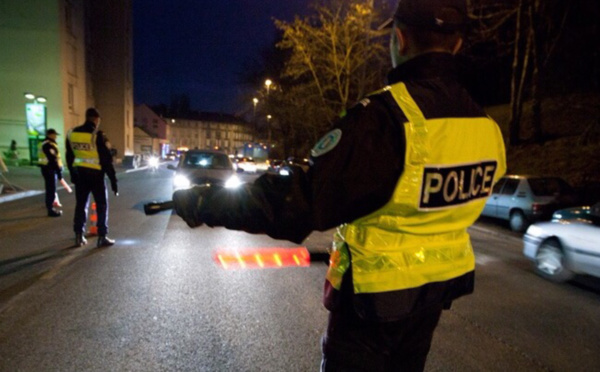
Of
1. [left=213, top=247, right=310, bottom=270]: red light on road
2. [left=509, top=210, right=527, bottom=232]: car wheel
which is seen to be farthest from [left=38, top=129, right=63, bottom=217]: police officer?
[left=509, top=210, right=527, bottom=232]: car wheel

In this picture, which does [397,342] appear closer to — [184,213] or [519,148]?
[184,213]

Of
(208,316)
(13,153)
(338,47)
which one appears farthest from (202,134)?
(208,316)

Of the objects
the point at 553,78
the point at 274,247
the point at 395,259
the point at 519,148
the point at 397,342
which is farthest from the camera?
the point at 553,78

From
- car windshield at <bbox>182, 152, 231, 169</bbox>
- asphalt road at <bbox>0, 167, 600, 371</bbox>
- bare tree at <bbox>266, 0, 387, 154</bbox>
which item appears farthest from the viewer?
bare tree at <bbox>266, 0, 387, 154</bbox>

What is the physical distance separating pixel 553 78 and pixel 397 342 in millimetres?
28994

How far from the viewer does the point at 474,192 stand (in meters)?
1.53

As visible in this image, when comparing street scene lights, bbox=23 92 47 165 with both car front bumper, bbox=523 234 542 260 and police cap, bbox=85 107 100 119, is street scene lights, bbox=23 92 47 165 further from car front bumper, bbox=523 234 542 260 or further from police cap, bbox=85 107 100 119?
car front bumper, bbox=523 234 542 260

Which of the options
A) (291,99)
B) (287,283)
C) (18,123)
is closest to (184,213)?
(287,283)

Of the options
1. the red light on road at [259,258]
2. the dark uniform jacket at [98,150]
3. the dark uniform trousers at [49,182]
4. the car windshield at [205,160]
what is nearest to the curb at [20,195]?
the dark uniform trousers at [49,182]

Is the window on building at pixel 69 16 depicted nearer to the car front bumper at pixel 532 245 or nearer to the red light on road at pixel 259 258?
the red light on road at pixel 259 258

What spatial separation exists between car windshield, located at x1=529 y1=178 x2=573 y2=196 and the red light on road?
689cm

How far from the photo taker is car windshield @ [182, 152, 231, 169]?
11.4 m

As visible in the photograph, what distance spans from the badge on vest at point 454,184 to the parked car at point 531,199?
9925 mm

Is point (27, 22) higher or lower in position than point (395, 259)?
higher
